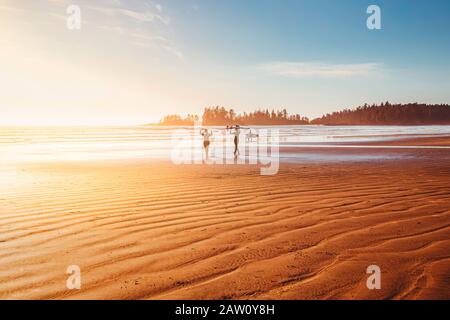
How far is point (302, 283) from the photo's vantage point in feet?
10.6

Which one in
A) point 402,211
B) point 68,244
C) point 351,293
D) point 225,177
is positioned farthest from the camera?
point 225,177

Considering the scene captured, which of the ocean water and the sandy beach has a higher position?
the ocean water

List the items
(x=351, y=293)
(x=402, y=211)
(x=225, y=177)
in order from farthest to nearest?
(x=225, y=177) → (x=402, y=211) → (x=351, y=293)

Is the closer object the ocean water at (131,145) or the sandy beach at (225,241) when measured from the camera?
the sandy beach at (225,241)

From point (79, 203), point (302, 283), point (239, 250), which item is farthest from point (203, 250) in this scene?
point (79, 203)

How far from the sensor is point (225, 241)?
436cm

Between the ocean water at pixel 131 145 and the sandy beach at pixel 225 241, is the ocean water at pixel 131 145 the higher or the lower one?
the higher one

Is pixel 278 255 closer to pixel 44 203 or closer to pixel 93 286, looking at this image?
pixel 93 286

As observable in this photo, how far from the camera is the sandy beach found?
3158mm

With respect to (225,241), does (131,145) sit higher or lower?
higher

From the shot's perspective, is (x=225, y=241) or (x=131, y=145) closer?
(x=225, y=241)

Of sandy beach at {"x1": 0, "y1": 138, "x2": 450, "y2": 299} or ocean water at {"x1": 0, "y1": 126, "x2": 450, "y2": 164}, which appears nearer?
sandy beach at {"x1": 0, "y1": 138, "x2": 450, "y2": 299}

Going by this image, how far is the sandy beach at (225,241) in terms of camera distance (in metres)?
3.16

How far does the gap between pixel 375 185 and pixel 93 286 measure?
6938 mm
